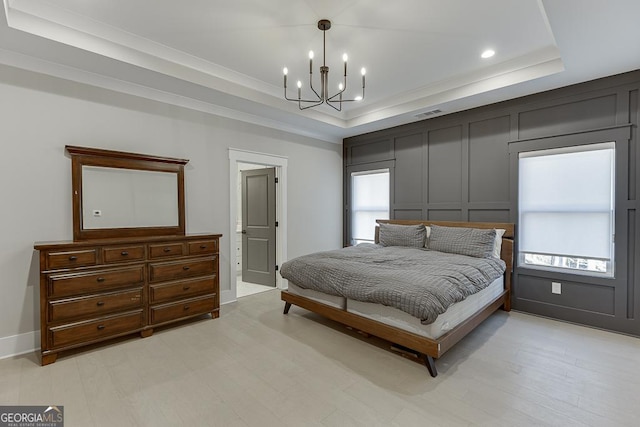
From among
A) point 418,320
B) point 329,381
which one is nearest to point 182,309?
point 329,381

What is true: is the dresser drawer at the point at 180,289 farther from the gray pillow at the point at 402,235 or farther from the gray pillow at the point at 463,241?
the gray pillow at the point at 463,241

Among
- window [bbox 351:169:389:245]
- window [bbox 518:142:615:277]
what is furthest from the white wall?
window [bbox 518:142:615:277]

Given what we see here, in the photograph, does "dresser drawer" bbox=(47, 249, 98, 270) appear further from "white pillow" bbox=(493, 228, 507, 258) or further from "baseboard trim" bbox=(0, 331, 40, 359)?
"white pillow" bbox=(493, 228, 507, 258)

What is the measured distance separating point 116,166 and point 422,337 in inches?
139

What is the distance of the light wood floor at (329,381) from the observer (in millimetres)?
1900

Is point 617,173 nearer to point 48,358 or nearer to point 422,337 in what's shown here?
point 422,337

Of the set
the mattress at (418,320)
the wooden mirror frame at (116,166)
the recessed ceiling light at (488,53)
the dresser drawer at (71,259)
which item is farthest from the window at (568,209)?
the dresser drawer at (71,259)

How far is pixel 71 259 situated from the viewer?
2635mm

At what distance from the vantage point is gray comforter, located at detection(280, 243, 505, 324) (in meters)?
2.38

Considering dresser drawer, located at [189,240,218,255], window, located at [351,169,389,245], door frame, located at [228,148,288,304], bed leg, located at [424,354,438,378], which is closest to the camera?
bed leg, located at [424,354,438,378]

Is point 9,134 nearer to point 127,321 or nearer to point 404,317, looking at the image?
point 127,321

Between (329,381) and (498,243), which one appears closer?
(329,381)

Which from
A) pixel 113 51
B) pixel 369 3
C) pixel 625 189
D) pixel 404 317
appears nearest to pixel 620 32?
pixel 625 189

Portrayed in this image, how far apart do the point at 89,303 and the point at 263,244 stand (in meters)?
2.73
